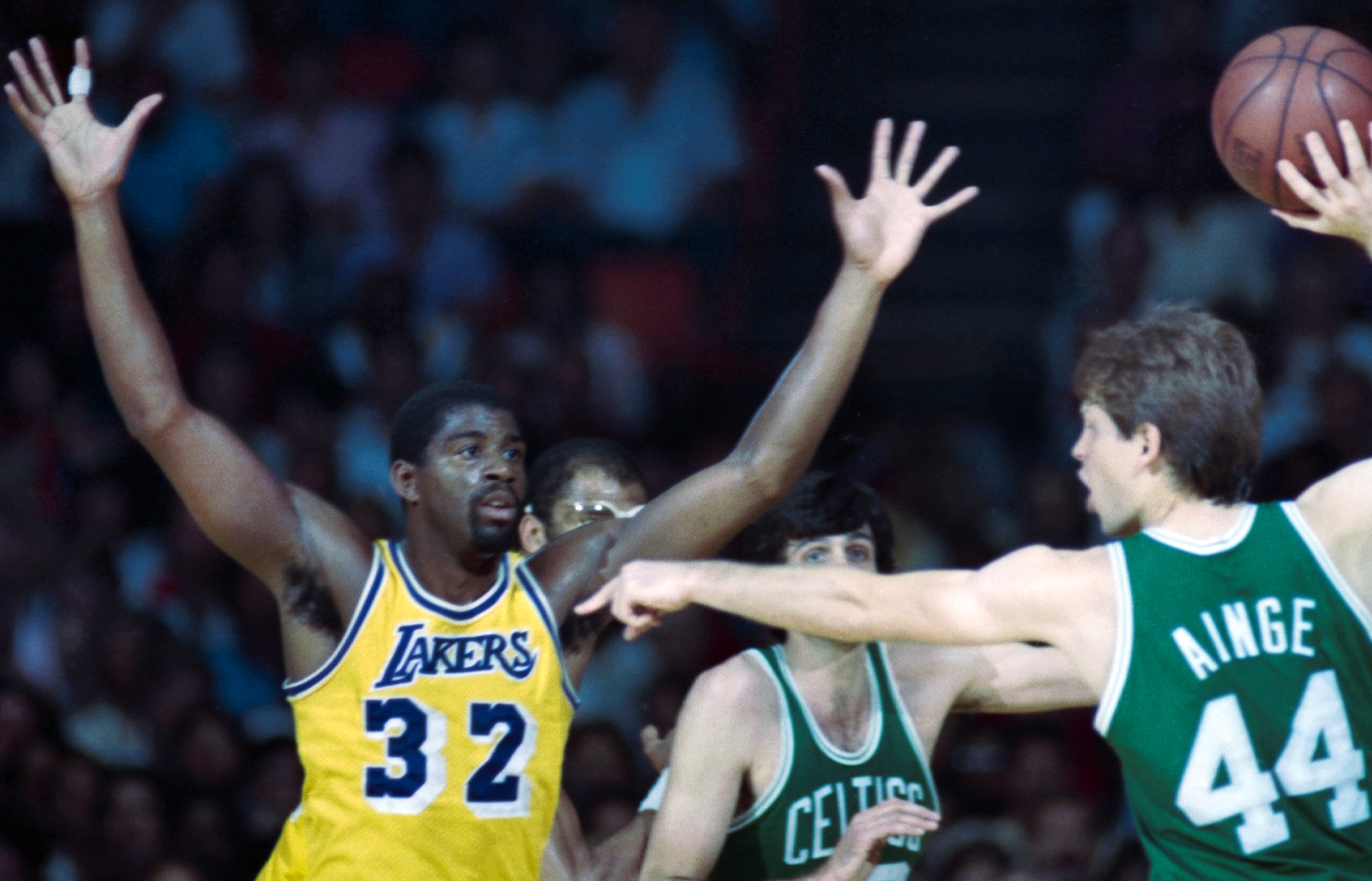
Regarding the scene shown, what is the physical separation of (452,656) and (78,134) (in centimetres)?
139

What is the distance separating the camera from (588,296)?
26.7ft

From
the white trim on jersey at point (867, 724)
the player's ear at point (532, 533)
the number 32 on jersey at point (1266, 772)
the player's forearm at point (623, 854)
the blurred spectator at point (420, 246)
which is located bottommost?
the player's forearm at point (623, 854)

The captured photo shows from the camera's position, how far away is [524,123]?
8.80 meters

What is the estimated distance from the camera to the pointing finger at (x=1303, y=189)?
3449 millimetres

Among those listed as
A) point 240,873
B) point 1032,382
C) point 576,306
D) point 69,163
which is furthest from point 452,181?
point 69,163

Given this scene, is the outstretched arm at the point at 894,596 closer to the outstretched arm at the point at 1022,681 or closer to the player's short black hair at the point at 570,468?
the outstretched arm at the point at 1022,681

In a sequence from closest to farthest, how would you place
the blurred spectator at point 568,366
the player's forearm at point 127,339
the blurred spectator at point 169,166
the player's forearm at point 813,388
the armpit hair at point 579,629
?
the player's forearm at point 127,339, the player's forearm at point 813,388, the armpit hair at point 579,629, the blurred spectator at point 568,366, the blurred spectator at point 169,166

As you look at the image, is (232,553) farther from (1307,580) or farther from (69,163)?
(1307,580)

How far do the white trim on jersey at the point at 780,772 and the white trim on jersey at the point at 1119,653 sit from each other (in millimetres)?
1039

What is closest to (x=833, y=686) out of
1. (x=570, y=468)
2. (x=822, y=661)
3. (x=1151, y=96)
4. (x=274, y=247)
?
(x=822, y=661)

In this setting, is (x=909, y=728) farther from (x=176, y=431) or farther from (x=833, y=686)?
(x=176, y=431)

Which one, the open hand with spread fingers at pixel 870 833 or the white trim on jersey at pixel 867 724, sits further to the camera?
the white trim on jersey at pixel 867 724

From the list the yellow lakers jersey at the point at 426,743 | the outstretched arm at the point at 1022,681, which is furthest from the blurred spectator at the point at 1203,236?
the yellow lakers jersey at the point at 426,743

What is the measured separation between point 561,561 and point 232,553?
2.38ft
